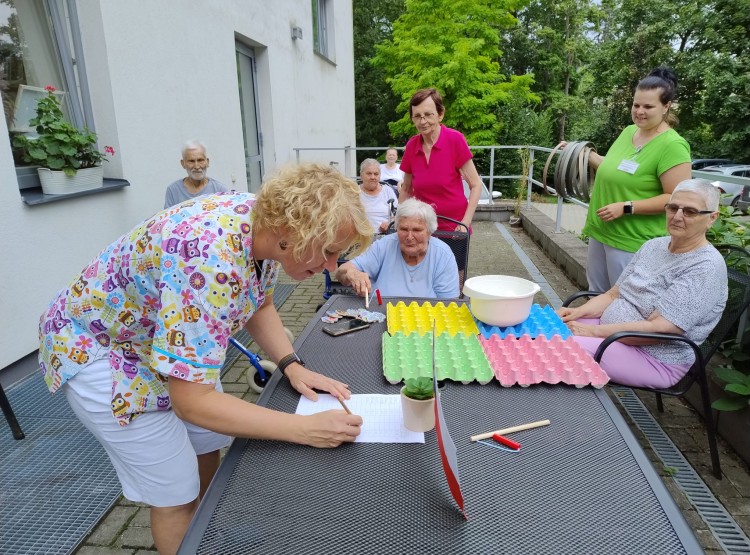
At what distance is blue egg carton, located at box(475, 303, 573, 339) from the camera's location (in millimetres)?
1792

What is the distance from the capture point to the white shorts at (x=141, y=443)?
3.95 ft

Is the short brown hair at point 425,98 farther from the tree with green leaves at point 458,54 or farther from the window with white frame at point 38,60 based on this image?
the tree with green leaves at point 458,54

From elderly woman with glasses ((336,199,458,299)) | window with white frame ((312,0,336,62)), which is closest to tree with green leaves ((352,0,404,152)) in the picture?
window with white frame ((312,0,336,62))

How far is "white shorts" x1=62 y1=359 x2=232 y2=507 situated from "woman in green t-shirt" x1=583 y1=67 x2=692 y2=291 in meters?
2.44

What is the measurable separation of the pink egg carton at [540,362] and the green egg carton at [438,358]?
47 millimetres

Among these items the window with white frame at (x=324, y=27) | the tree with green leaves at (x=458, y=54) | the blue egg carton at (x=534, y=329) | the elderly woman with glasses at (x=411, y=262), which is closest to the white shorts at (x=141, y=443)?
the blue egg carton at (x=534, y=329)

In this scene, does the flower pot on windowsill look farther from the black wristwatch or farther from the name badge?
the name badge

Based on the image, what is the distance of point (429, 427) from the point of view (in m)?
1.23

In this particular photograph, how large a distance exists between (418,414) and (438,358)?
1.29 feet

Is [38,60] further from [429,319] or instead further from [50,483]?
[429,319]

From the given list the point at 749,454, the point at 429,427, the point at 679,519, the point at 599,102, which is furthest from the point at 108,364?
the point at 599,102

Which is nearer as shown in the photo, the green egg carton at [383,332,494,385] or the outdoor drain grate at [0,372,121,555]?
the green egg carton at [383,332,494,385]

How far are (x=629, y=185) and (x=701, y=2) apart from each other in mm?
18745

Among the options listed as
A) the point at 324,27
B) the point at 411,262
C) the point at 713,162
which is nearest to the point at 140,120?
the point at 411,262
